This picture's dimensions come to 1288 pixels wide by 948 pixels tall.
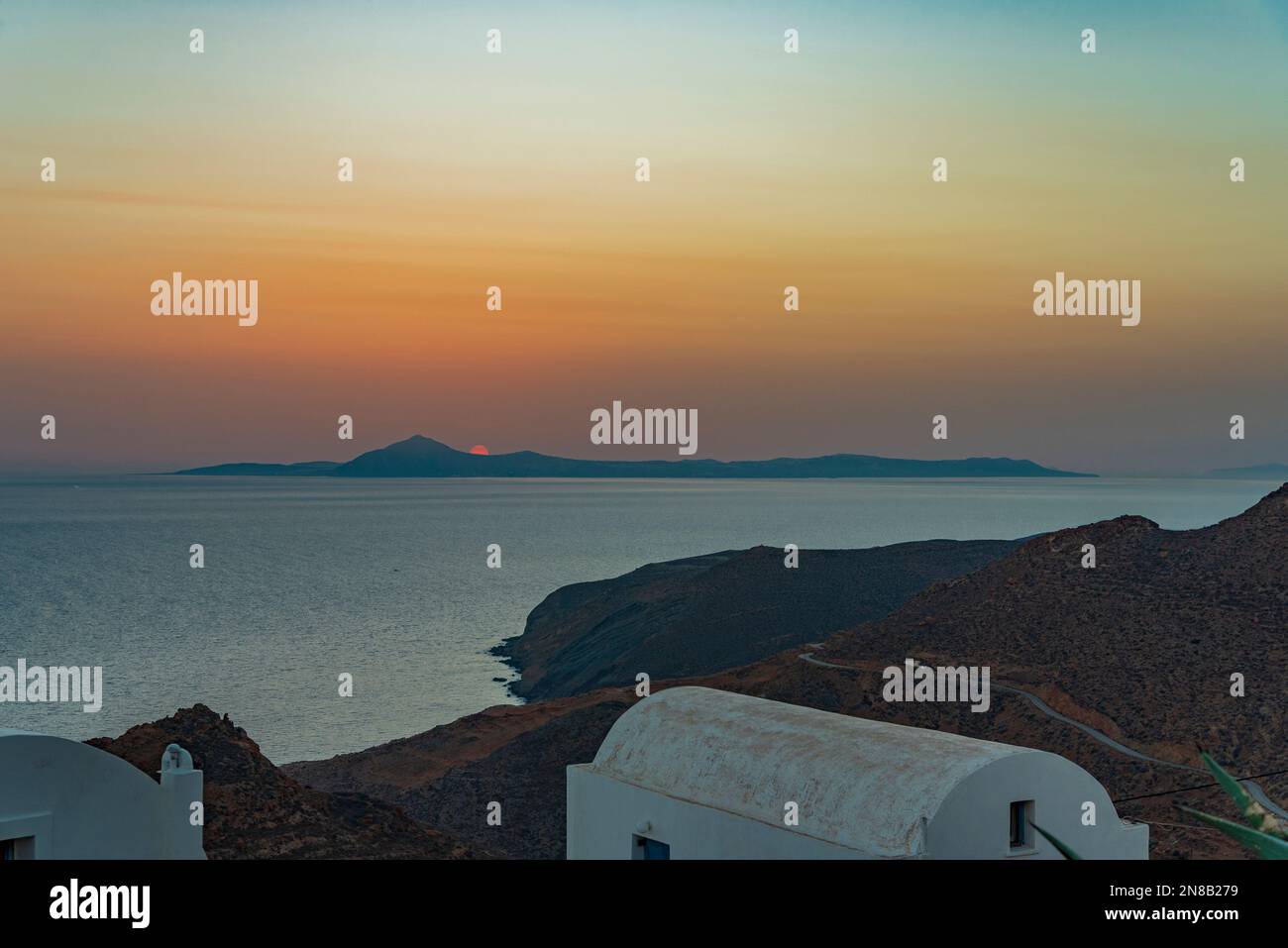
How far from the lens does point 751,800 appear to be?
21.7 meters

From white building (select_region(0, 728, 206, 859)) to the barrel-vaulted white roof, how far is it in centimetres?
963

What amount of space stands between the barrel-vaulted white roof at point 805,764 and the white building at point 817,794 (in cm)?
2

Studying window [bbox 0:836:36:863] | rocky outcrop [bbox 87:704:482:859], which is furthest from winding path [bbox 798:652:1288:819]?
window [bbox 0:836:36:863]

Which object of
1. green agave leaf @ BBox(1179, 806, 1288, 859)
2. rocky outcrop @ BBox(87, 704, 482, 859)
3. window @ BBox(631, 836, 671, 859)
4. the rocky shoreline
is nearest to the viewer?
green agave leaf @ BBox(1179, 806, 1288, 859)

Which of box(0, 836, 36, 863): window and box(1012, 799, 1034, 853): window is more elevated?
box(0, 836, 36, 863): window

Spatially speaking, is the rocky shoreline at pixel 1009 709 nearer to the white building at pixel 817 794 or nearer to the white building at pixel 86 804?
the white building at pixel 817 794

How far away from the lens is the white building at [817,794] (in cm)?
1939

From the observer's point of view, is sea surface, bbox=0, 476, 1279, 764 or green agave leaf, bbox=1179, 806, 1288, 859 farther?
sea surface, bbox=0, 476, 1279, 764

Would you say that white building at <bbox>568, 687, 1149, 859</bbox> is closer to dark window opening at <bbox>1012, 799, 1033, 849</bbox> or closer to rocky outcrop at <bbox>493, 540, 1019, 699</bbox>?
dark window opening at <bbox>1012, 799, 1033, 849</bbox>

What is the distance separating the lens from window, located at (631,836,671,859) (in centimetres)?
2294

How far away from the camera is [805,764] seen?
21375 mm

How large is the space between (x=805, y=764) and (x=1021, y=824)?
3.65 metres
